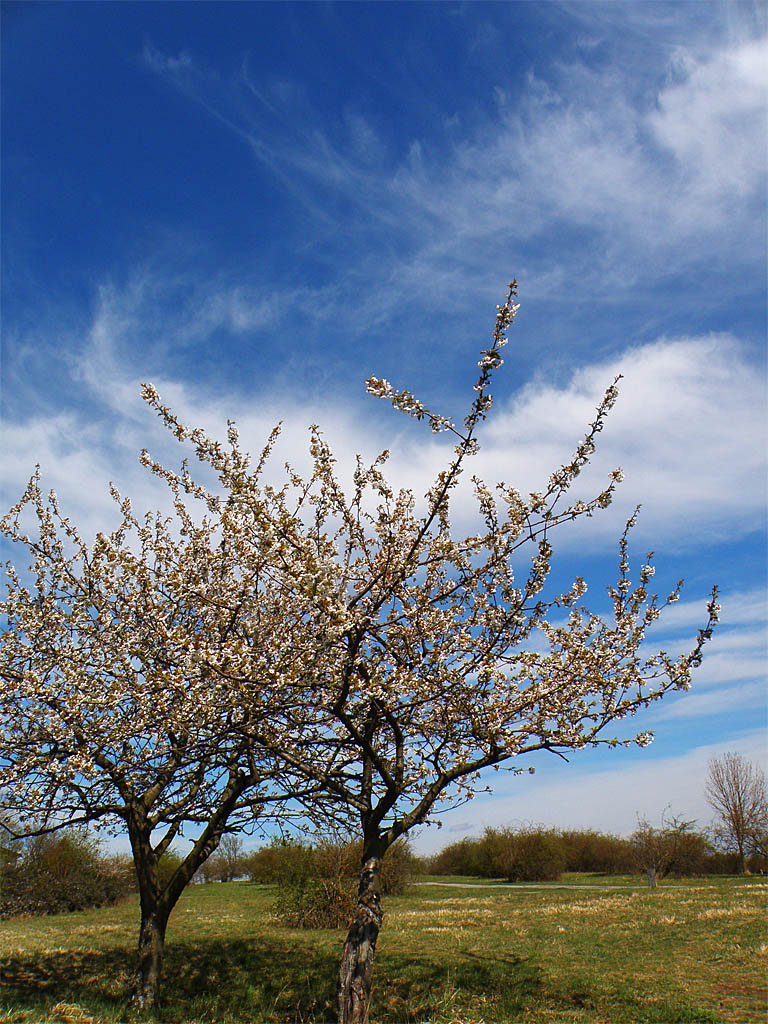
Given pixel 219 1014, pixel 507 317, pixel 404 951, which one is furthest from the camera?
pixel 404 951

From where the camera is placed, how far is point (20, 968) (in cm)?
1198

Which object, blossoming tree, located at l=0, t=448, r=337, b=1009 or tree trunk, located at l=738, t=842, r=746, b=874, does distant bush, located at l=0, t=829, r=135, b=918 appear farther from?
tree trunk, located at l=738, t=842, r=746, b=874

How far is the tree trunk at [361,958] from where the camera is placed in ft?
22.0

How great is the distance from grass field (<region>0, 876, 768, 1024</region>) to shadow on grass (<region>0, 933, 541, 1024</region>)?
36mm

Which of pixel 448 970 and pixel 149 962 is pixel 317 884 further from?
pixel 149 962

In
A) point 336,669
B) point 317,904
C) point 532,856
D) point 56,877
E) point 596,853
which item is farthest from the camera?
point 596,853

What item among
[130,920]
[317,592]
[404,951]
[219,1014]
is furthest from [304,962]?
[130,920]

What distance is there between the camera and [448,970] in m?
11.6

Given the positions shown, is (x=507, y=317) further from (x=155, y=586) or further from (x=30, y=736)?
(x=30, y=736)

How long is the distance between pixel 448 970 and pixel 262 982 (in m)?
3.42

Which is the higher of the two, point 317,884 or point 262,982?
point 317,884

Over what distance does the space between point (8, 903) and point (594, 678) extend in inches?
1191

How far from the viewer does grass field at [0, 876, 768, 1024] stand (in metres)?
9.17

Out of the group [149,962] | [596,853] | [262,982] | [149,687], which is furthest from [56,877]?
[596,853]
